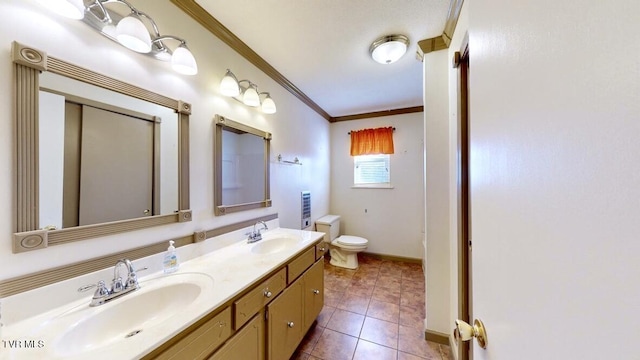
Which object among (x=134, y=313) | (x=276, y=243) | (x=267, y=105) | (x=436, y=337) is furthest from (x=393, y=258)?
(x=134, y=313)

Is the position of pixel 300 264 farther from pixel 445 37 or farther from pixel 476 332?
pixel 445 37

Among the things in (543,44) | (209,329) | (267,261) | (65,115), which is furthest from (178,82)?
(543,44)

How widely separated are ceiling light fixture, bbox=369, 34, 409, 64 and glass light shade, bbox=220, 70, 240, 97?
1.15 m

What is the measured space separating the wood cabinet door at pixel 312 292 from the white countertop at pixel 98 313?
51 centimetres

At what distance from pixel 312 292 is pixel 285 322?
1.27ft

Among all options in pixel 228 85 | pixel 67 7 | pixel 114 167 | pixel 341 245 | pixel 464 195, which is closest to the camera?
pixel 67 7

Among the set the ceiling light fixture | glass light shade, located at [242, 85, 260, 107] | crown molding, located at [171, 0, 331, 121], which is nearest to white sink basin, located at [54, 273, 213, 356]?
glass light shade, located at [242, 85, 260, 107]

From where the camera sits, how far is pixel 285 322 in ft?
4.41

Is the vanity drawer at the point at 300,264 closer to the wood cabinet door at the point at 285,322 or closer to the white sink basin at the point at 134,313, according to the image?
the wood cabinet door at the point at 285,322

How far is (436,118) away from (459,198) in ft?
2.21

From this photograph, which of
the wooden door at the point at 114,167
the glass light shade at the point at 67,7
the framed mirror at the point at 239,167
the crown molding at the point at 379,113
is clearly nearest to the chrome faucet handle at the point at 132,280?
the wooden door at the point at 114,167

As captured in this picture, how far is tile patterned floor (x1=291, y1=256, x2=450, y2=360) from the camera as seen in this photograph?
159cm

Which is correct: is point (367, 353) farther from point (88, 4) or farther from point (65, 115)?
point (88, 4)

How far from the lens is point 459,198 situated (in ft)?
4.36
